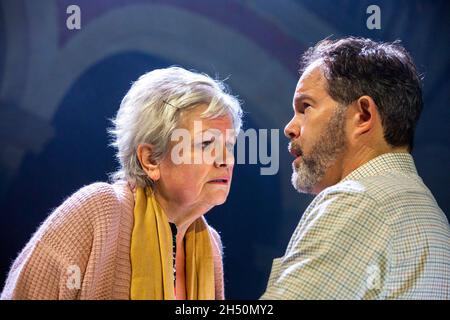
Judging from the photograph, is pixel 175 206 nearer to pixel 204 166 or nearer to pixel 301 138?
pixel 204 166

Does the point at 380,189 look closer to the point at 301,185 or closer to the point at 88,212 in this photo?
the point at 301,185

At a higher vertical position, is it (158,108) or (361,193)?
(158,108)

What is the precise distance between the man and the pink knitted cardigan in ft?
1.60

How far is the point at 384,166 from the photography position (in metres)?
1.60

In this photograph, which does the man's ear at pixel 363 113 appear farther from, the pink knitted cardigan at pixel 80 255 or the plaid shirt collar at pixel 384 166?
the pink knitted cardigan at pixel 80 255

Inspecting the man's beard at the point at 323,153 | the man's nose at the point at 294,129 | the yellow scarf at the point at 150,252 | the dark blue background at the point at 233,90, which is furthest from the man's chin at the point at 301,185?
the dark blue background at the point at 233,90

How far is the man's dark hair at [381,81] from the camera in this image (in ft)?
5.66

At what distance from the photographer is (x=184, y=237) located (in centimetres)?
210

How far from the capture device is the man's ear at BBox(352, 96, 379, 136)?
1717mm

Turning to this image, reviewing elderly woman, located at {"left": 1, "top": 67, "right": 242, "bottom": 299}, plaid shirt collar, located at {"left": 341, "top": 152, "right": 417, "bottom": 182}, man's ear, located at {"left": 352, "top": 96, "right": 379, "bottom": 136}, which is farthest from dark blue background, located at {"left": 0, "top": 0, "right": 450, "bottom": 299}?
plaid shirt collar, located at {"left": 341, "top": 152, "right": 417, "bottom": 182}

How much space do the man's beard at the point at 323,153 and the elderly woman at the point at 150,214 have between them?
0.29 meters

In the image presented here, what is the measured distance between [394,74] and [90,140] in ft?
4.54

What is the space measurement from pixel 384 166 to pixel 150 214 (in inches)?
26.9

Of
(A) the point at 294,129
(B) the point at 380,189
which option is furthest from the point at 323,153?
(B) the point at 380,189
